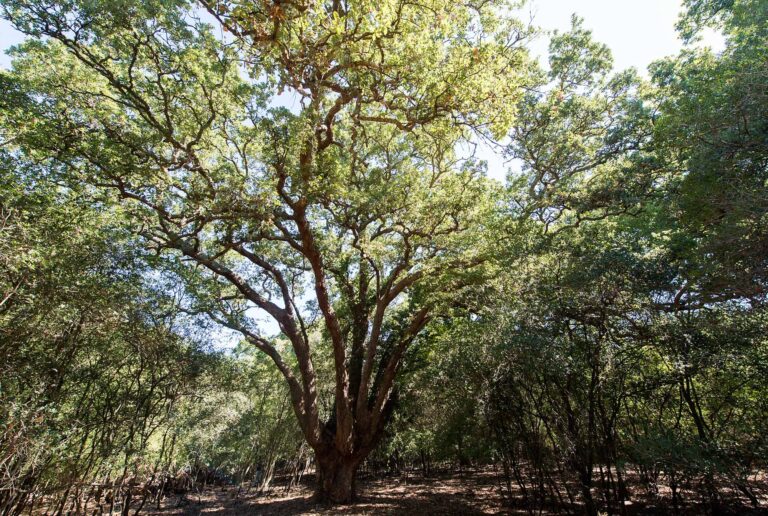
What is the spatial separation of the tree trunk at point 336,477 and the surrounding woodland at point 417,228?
0.20 ft

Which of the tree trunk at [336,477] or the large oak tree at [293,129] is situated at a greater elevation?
the large oak tree at [293,129]

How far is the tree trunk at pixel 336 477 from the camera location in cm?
1044

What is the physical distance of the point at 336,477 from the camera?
34.5ft

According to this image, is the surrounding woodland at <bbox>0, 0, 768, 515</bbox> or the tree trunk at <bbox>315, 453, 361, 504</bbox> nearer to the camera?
the surrounding woodland at <bbox>0, 0, 768, 515</bbox>

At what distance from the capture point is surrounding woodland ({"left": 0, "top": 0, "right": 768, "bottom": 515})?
4.90 meters

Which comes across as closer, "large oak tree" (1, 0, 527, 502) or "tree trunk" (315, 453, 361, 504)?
"large oak tree" (1, 0, 527, 502)

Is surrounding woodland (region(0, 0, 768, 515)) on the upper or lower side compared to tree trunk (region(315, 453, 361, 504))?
upper

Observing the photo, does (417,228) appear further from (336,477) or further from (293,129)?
(336,477)

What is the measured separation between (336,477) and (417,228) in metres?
7.80

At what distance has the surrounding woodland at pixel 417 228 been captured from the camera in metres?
4.90

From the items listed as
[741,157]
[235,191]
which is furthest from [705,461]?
[235,191]

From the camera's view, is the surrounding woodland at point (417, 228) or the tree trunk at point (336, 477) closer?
the surrounding woodland at point (417, 228)

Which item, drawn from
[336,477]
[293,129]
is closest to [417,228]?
[293,129]

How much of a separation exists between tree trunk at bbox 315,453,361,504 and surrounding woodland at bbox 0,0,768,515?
2.4 inches
